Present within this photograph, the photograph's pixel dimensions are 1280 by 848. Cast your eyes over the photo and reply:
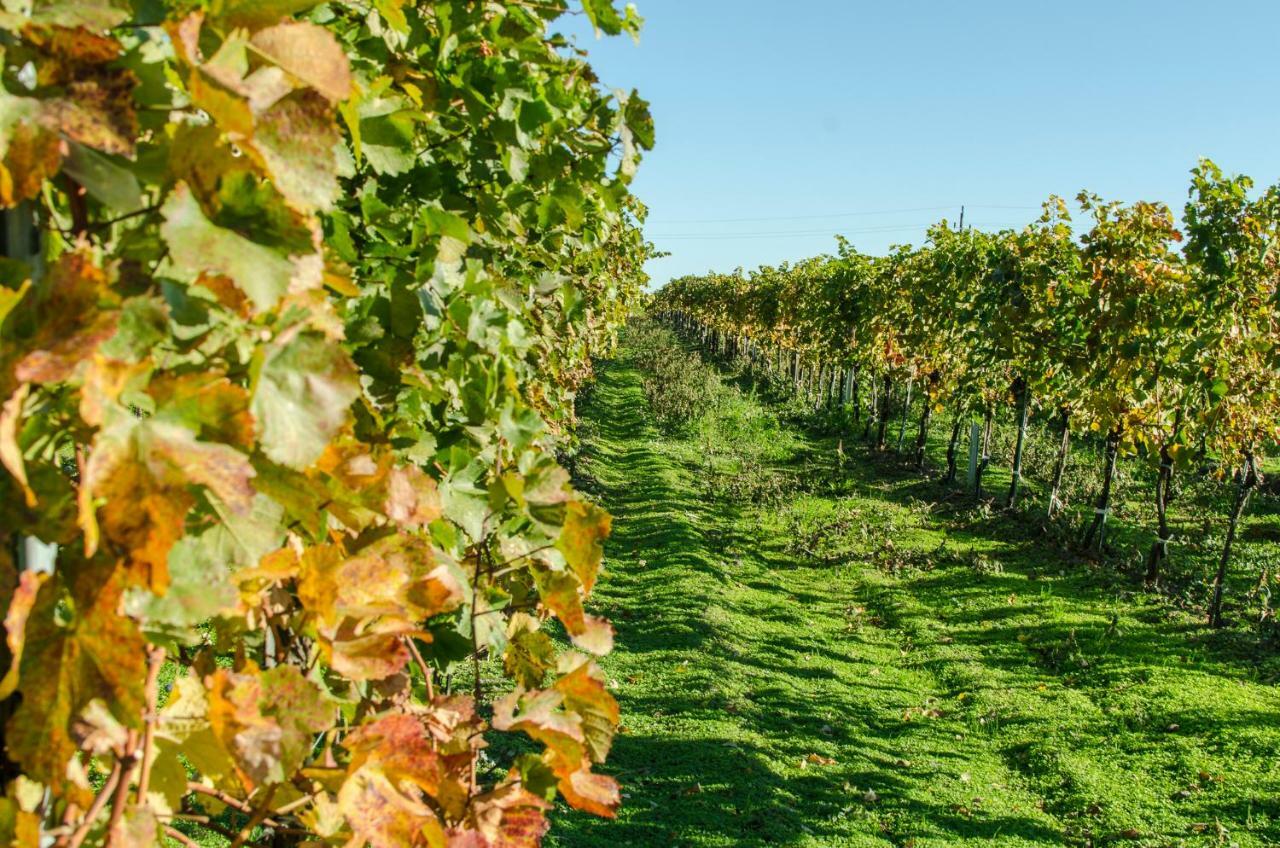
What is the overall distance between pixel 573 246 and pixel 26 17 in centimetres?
352

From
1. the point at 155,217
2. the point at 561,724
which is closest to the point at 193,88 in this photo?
the point at 155,217

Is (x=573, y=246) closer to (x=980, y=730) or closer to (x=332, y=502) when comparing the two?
(x=332, y=502)

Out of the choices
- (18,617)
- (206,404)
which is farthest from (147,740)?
(206,404)

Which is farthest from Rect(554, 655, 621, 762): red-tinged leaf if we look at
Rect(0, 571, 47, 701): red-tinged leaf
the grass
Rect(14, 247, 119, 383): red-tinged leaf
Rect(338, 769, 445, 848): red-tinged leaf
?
the grass

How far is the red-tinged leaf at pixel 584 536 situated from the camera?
1294mm

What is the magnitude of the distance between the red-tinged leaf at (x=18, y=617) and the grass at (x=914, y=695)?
441 cm

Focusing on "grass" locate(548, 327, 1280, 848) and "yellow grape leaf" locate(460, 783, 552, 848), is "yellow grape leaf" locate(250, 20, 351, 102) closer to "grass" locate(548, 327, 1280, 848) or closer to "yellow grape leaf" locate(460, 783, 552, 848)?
"yellow grape leaf" locate(460, 783, 552, 848)

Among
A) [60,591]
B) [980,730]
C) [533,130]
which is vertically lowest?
[980,730]

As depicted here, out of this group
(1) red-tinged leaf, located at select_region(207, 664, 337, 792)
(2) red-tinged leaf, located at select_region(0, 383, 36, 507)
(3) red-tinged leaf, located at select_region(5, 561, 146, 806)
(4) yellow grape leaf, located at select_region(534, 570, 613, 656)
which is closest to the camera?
(2) red-tinged leaf, located at select_region(0, 383, 36, 507)

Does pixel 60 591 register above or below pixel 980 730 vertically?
above

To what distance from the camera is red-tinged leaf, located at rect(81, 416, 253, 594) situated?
60cm

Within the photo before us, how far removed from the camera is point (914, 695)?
7340mm

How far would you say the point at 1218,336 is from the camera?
8.16 metres

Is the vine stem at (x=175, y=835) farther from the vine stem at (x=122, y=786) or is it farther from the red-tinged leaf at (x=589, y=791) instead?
the red-tinged leaf at (x=589, y=791)
